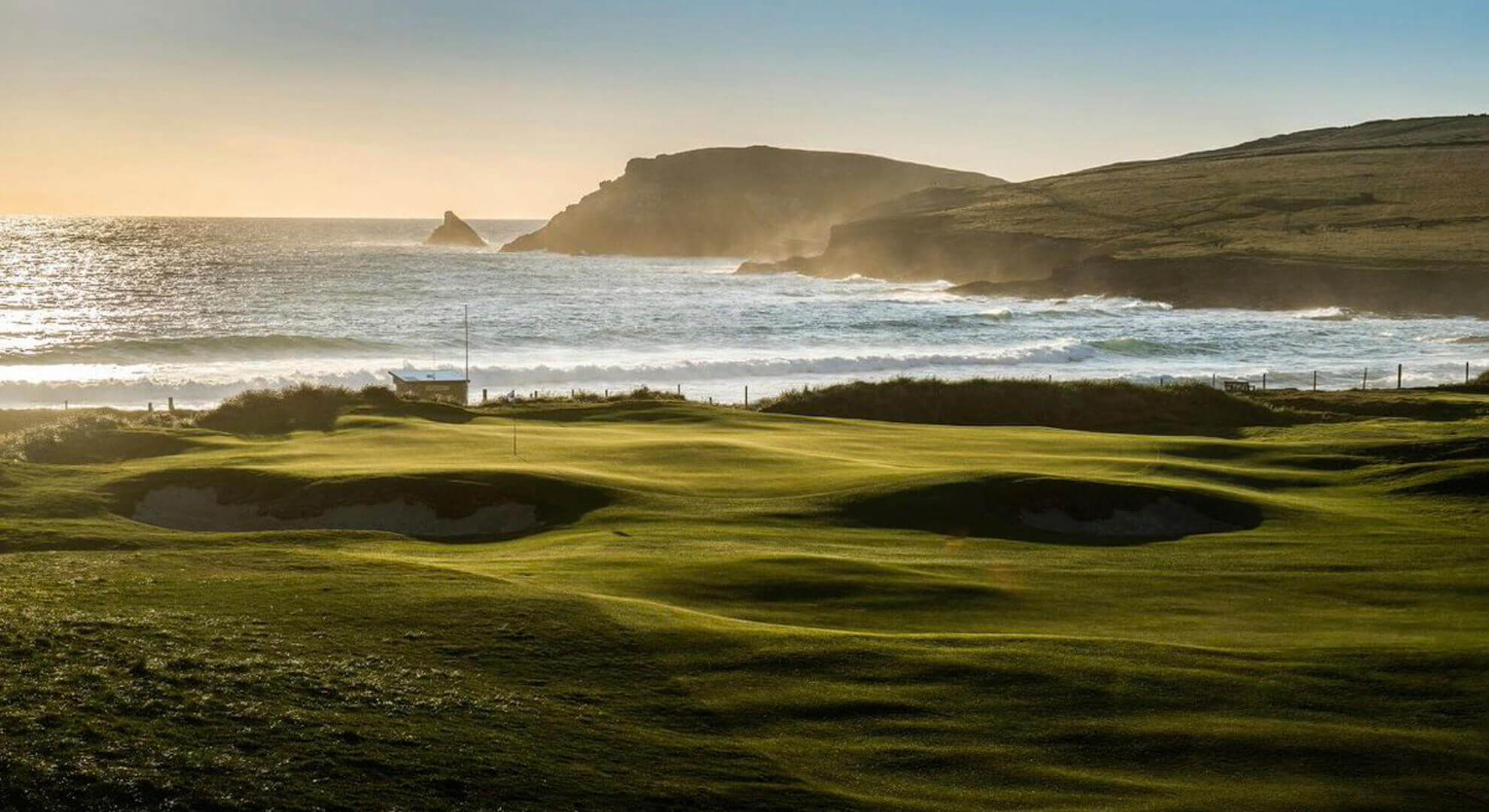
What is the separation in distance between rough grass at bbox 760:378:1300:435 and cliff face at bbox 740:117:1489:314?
74640 mm

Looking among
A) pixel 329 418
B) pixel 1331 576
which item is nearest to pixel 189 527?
pixel 329 418

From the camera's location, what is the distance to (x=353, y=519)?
29.8 meters

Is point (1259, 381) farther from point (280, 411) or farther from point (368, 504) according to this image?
point (368, 504)

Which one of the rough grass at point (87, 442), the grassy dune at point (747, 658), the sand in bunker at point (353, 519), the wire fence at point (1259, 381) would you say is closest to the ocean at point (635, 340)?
the wire fence at point (1259, 381)

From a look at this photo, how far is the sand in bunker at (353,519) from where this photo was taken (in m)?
29.5

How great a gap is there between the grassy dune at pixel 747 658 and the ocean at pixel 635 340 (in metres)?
47.3

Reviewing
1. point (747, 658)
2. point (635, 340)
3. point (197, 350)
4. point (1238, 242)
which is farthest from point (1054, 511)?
point (1238, 242)

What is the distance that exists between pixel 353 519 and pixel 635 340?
7626 centimetres

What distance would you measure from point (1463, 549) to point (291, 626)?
65.6 feet

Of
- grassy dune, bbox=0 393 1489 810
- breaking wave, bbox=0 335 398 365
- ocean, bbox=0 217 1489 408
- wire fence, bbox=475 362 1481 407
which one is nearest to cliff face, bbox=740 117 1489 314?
ocean, bbox=0 217 1489 408

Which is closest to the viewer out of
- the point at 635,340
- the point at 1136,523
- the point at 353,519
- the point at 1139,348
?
the point at 353,519

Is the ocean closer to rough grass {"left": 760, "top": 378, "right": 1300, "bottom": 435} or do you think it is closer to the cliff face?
the cliff face

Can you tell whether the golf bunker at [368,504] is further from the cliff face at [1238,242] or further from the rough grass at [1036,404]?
the cliff face at [1238,242]

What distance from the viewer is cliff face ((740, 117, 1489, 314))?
12975 cm
